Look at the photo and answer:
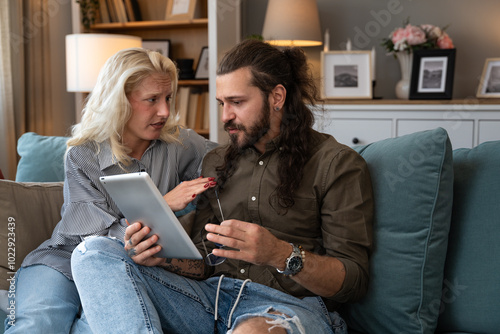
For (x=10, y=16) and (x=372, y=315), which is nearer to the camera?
(x=372, y=315)

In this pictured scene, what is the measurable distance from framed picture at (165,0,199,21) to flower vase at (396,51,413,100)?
142 cm

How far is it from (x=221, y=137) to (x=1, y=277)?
2223 millimetres

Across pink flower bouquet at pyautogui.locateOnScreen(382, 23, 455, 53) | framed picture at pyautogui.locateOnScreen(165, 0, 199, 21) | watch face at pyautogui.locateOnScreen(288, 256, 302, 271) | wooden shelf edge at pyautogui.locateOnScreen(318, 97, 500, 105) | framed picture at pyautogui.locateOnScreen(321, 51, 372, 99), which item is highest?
framed picture at pyautogui.locateOnScreen(165, 0, 199, 21)

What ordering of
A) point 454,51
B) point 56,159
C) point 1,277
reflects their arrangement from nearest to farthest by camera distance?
point 1,277 < point 56,159 < point 454,51

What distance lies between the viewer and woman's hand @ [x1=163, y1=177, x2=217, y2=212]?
1.55 meters

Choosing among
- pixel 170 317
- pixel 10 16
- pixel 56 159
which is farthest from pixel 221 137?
pixel 170 317

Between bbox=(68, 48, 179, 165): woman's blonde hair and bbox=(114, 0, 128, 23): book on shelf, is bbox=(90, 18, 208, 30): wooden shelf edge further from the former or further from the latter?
bbox=(68, 48, 179, 165): woman's blonde hair

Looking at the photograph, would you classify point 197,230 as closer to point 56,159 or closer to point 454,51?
point 56,159

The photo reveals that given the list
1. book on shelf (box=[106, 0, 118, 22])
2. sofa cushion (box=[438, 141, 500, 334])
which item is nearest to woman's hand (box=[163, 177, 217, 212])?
sofa cushion (box=[438, 141, 500, 334])

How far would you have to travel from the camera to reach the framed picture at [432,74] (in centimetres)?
337

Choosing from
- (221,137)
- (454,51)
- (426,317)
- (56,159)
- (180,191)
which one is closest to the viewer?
(426,317)

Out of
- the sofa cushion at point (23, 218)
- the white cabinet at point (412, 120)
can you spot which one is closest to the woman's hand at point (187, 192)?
the sofa cushion at point (23, 218)

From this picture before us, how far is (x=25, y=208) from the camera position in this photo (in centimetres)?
179

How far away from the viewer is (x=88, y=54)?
299 centimetres
